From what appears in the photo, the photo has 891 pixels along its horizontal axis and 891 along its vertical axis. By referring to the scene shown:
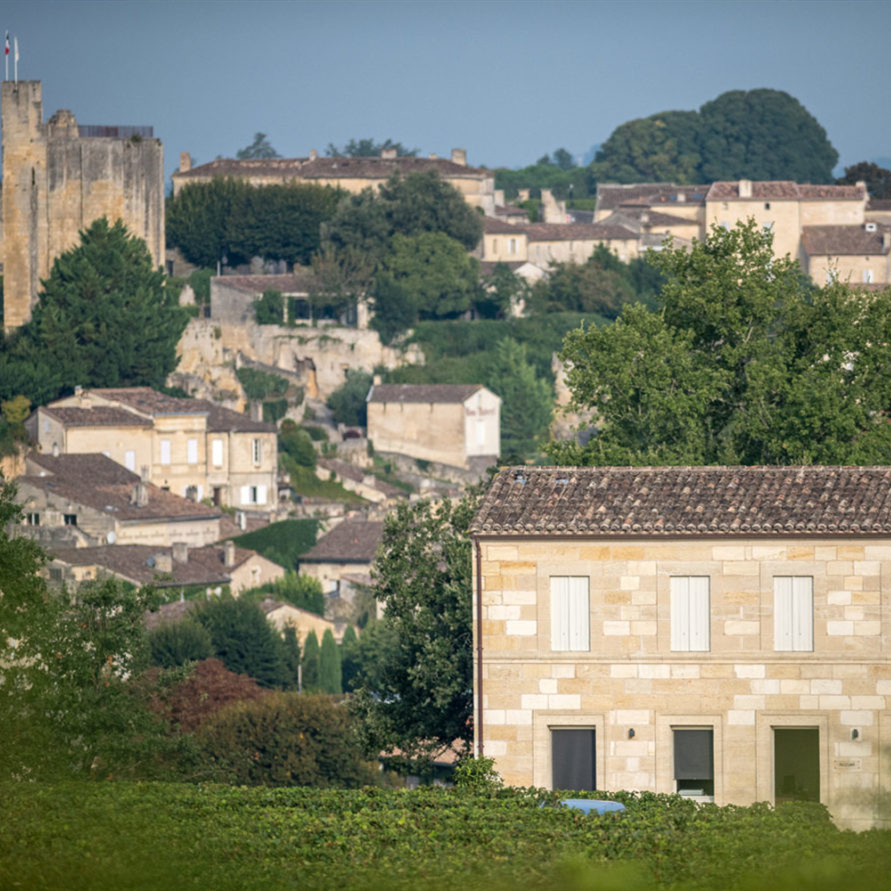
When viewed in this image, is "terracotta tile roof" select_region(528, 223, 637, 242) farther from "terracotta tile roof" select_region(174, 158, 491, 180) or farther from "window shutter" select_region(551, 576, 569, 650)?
"window shutter" select_region(551, 576, 569, 650)

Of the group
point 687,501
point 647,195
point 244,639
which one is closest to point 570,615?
point 687,501

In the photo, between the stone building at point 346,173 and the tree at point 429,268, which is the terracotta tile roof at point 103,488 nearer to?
the tree at point 429,268

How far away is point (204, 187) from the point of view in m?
95.5

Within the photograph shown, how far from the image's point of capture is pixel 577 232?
10219 centimetres

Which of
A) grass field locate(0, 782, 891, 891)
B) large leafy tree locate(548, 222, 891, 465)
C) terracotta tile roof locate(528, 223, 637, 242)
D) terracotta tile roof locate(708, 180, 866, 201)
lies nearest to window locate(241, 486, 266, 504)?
terracotta tile roof locate(528, 223, 637, 242)

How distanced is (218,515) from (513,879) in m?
57.2

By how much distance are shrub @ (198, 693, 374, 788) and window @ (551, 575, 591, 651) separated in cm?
1876

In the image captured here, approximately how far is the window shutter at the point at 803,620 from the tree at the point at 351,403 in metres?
62.0

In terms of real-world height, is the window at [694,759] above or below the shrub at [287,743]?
above

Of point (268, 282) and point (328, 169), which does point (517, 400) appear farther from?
point (328, 169)

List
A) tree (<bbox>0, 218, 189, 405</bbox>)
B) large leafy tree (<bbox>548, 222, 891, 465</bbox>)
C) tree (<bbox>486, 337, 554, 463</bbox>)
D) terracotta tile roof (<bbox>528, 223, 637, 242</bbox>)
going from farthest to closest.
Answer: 1. terracotta tile roof (<bbox>528, 223, 637, 242</bbox>)
2. tree (<bbox>486, 337, 554, 463</bbox>)
3. tree (<bbox>0, 218, 189, 405</bbox>)
4. large leafy tree (<bbox>548, 222, 891, 465</bbox>)

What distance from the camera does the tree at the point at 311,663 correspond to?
2516 inches

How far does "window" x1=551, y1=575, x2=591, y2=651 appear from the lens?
25.9 meters

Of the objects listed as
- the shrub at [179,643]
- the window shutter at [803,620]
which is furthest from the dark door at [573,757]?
the shrub at [179,643]
